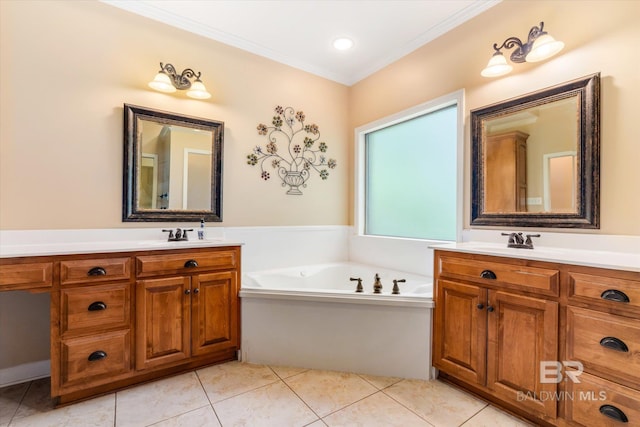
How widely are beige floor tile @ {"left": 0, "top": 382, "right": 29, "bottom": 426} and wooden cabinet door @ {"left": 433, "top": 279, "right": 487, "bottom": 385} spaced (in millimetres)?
2562

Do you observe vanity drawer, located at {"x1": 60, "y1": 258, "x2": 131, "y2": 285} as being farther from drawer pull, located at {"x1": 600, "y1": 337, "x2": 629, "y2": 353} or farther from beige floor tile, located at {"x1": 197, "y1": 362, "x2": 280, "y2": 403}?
drawer pull, located at {"x1": 600, "y1": 337, "x2": 629, "y2": 353}

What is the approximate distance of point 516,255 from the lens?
1.61 m

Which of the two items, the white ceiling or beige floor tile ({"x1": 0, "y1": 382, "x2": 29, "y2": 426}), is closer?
beige floor tile ({"x1": 0, "y1": 382, "x2": 29, "y2": 426})

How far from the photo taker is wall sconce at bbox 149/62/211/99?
2305 mm

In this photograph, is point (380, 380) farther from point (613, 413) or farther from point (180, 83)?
point (180, 83)

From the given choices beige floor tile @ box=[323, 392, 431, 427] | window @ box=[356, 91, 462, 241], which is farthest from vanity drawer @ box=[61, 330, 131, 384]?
window @ box=[356, 91, 462, 241]

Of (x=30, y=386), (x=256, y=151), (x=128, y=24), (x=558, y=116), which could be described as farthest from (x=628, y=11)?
(x=30, y=386)

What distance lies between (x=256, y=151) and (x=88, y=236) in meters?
1.51

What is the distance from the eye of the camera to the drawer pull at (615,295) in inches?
49.6

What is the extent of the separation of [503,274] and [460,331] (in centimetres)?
48

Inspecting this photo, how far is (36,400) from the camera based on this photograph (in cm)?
178

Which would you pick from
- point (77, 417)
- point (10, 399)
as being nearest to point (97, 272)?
point (77, 417)

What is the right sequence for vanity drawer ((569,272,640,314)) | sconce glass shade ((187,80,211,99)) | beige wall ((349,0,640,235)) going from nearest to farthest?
vanity drawer ((569,272,640,314)) → beige wall ((349,0,640,235)) → sconce glass shade ((187,80,211,99))

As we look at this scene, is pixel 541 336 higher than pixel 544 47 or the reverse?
the reverse
